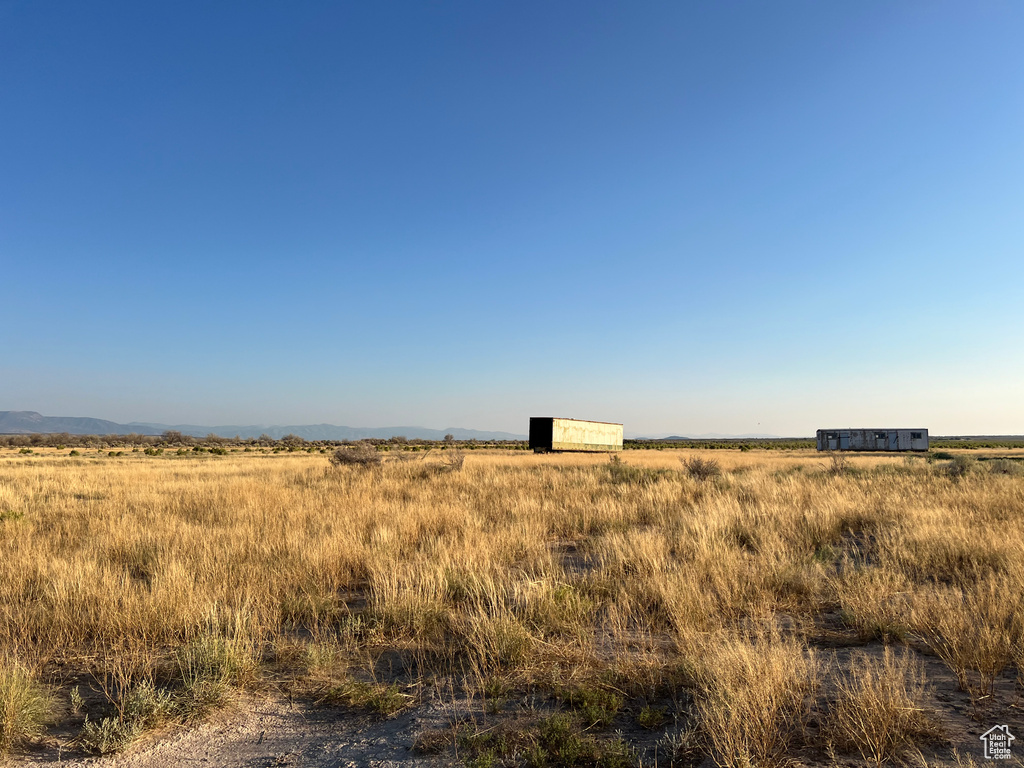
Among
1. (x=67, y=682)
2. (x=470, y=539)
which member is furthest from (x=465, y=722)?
(x=470, y=539)

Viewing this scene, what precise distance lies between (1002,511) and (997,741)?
9907 millimetres

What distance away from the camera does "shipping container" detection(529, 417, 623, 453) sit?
40.7 meters

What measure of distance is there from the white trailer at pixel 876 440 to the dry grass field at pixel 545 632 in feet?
178

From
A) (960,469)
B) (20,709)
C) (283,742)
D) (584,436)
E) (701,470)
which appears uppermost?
(960,469)

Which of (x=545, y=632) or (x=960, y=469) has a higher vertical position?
(x=960, y=469)

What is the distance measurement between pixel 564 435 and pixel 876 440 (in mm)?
37828

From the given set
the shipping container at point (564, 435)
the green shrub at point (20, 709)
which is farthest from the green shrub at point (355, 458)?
the shipping container at point (564, 435)

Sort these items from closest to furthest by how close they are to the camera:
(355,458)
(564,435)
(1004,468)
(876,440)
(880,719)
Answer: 1. (880,719)
2. (1004,468)
3. (355,458)
4. (564,435)
5. (876,440)

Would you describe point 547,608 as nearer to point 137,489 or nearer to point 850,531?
point 850,531

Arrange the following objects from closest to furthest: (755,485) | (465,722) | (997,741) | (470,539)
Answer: (997,741)
(465,722)
(470,539)
(755,485)

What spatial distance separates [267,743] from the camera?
128 inches

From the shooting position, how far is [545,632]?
482 centimetres

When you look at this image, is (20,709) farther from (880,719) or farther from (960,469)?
(960,469)

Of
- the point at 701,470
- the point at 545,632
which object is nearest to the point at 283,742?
the point at 545,632
